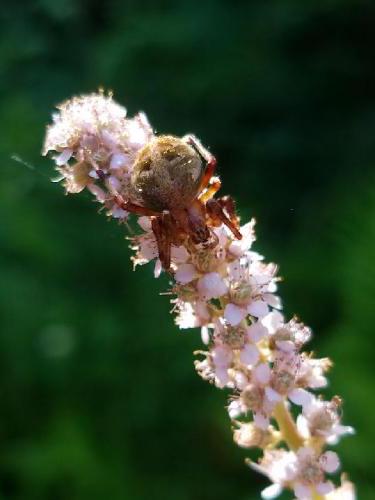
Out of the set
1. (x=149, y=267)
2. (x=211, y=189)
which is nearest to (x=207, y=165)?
(x=211, y=189)

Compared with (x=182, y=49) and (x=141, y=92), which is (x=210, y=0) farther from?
(x=141, y=92)

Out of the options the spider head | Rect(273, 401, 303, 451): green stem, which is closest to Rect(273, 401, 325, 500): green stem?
Rect(273, 401, 303, 451): green stem

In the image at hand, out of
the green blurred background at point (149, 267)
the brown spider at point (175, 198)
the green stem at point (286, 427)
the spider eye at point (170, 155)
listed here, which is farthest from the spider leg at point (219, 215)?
the green blurred background at point (149, 267)

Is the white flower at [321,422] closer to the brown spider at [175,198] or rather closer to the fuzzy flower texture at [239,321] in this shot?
the fuzzy flower texture at [239,321]

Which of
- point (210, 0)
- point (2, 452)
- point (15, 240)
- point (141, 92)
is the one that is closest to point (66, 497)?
point (2, 452)

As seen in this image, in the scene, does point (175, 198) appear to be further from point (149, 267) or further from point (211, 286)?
point (149, 267)

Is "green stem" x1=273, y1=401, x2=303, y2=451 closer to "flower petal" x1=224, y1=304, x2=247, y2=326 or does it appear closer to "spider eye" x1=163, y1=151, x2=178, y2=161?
"flower petal" x1=224, y1=304, x2=247, y2=326
